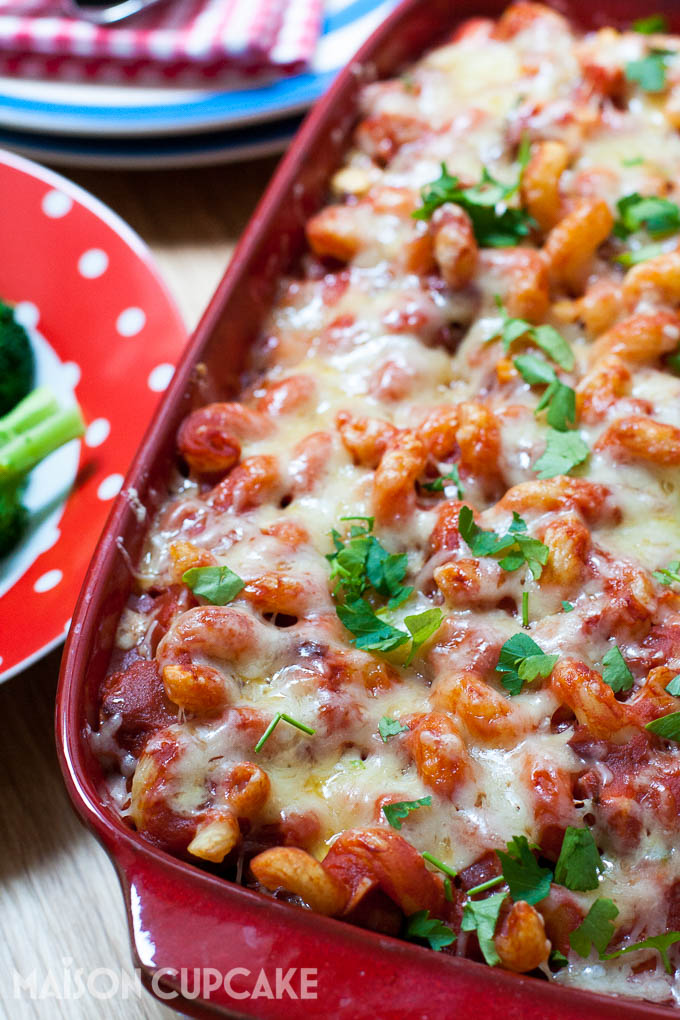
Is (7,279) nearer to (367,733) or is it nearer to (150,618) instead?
(150,618)

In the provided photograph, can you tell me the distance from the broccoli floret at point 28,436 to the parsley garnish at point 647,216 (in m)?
0.86

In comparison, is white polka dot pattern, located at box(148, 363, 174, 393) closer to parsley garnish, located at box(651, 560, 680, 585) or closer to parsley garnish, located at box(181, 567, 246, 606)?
parsley garnish, located at box(181, 567, 246, 606)

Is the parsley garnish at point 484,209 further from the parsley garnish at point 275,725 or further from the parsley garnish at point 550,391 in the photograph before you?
the parsley garnish at point 275,725

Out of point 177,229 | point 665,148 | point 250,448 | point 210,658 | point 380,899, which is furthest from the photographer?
point 177,229

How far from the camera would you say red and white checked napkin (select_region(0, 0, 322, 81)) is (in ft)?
6.75

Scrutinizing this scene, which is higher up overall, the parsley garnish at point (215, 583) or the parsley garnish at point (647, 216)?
the parsley garnish at point (215, 583)

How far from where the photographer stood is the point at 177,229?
2.09 m

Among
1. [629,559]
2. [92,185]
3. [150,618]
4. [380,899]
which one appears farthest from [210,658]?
[92,185]

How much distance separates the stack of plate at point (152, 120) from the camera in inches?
79.0

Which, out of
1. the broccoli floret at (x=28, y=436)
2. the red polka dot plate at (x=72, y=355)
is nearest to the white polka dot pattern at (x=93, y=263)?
the red polka dot plate at (x=72, y=355)

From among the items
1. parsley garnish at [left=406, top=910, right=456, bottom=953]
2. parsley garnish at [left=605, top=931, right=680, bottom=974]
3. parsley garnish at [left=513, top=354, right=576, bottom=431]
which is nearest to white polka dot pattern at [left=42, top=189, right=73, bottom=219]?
parsley garnish at [left=513, top=354, right=576, bottom=431]

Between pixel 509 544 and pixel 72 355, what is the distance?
832 millimetres

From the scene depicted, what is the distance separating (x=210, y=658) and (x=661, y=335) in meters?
0.72

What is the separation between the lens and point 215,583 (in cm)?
119
